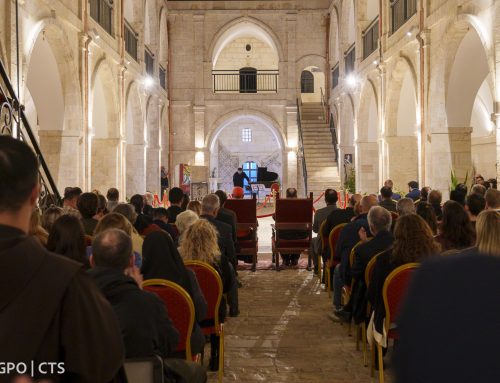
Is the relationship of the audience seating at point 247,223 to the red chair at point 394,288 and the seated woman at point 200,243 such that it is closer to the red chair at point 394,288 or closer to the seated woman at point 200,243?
the seated woman at point 200,243

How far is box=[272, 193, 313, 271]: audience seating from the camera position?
1067cm

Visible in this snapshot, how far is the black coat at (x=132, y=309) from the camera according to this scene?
2734mm

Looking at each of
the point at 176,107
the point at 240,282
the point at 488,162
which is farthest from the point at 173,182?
the point at 240,282

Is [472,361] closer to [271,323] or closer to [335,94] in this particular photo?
[271,323]

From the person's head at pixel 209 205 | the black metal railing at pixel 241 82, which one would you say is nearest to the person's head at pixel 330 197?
the person's head at pixel 209 205

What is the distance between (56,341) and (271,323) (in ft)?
18.8

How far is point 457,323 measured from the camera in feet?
2.98

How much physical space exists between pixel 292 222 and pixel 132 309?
809 centimetres

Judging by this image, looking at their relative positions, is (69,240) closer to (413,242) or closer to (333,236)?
(413,242)

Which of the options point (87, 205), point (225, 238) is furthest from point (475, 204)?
point (87, 205)

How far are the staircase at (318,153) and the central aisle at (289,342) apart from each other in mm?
15429

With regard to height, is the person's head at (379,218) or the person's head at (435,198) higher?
the person's head at (435,198)

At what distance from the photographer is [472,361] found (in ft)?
2.97

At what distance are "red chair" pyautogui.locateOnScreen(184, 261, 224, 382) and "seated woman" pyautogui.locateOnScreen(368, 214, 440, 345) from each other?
1241 mm
